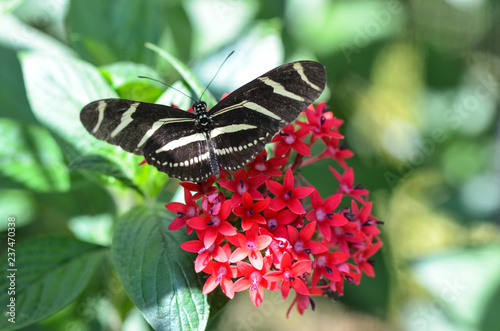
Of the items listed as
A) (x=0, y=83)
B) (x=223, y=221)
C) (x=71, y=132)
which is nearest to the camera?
(x=223, y=221)

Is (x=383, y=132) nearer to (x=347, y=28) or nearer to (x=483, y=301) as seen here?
(x=347, y=28)

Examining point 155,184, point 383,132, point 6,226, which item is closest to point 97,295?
point 6,226

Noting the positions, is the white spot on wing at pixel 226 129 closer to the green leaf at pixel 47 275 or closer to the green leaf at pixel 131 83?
the green leaf at pixel 131 83

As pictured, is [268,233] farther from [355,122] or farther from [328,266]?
[355,122]

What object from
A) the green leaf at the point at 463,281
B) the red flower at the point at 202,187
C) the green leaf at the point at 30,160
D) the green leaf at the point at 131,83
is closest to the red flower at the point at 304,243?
the red flower at the point at 202,187

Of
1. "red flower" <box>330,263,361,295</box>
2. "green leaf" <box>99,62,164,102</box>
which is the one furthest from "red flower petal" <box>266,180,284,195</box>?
"green leaf" <box>99,62,164,102</box>

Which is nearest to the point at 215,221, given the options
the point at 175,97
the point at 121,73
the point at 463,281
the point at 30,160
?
the point at 175,97
